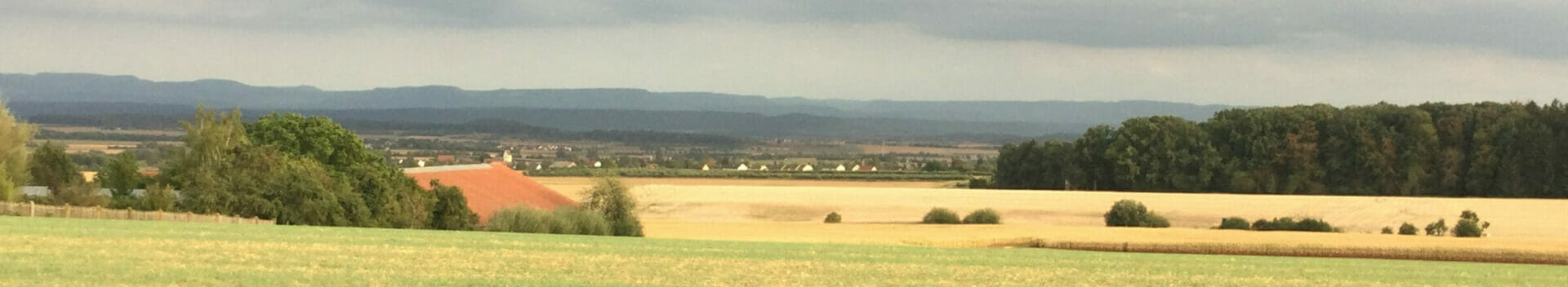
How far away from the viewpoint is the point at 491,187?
61.2 meters

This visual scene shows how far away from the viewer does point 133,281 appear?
16859mm

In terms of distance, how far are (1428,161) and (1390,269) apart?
6606 cm

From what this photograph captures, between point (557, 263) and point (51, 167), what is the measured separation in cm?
4208

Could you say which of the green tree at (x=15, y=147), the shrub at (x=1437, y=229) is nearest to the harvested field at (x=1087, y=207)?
the shrub at (x=1437, y=229)

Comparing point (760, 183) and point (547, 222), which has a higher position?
point (760, 183)

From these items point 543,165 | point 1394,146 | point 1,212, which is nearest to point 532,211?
point 1,212

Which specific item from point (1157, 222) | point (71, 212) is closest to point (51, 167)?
point (71, 212)

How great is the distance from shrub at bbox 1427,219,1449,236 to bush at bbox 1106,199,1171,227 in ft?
31.6

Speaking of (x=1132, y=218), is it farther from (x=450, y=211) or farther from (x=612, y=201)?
(x=450, y=211)

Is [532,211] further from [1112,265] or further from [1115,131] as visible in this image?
[1115,131]

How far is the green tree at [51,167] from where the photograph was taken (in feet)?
185

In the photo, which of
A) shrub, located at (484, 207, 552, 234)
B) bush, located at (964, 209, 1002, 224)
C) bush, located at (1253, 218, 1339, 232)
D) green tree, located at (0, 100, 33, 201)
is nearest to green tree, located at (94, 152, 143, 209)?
green tree, located at (0, 100, 33, 201)

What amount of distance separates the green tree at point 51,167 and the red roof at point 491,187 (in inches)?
454

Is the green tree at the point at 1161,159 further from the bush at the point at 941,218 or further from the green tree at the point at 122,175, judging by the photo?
the green tree at the point at 122,175
